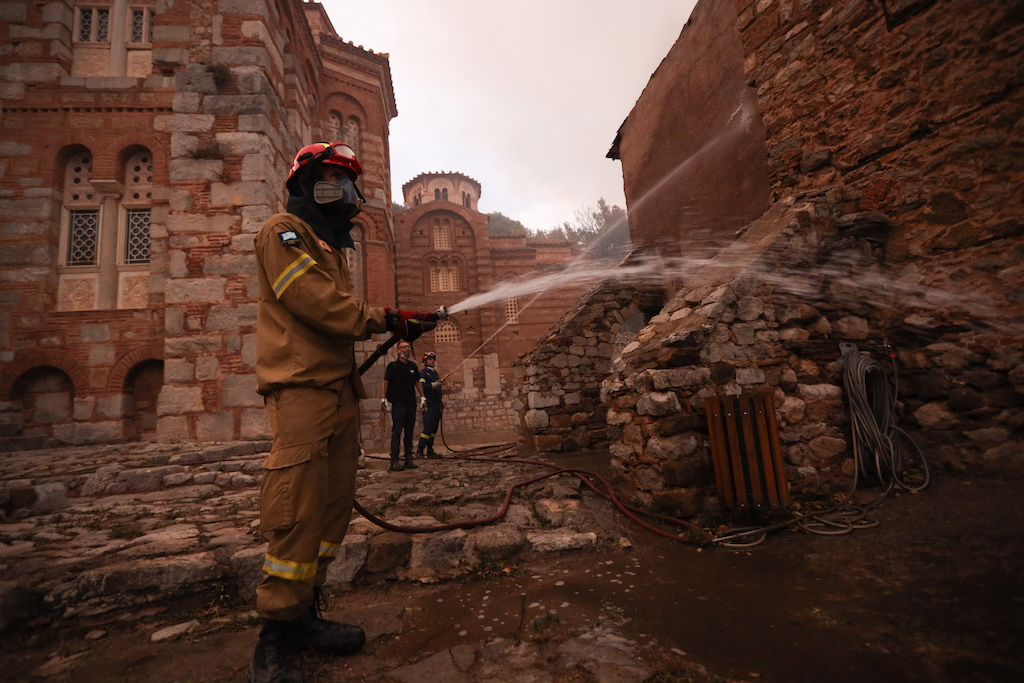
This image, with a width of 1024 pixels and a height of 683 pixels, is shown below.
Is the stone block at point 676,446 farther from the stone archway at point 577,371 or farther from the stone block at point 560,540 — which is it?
the stone archway at point 577,371

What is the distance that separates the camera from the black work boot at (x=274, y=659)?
1.76m

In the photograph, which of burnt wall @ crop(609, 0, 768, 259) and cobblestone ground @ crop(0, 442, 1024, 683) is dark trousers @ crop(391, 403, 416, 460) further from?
burnt wall @ crop(609, 0, 768, 259)

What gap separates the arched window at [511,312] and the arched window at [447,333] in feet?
9.76

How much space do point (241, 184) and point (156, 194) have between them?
213 cm

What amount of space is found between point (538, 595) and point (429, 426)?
634 centimetres

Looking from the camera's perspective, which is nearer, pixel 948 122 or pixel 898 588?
pixel 898 588

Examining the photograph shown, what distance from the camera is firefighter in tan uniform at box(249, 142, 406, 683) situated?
6.15 ft

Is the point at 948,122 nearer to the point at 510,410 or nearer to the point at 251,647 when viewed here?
the point at 251,647

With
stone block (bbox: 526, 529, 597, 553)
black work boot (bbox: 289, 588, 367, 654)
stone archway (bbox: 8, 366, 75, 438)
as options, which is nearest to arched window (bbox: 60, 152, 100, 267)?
stone archway (bbox: 8, 366, 75, 438)

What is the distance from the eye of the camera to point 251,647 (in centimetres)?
210

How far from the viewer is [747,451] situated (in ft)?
10.6

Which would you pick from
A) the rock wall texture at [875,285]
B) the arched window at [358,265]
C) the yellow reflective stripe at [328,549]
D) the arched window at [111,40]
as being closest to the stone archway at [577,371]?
the rock wall texture at [875,285]

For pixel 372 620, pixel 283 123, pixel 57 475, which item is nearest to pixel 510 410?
pixel 283 123

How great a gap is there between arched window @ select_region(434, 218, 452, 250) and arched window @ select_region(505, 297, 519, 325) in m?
4.82
